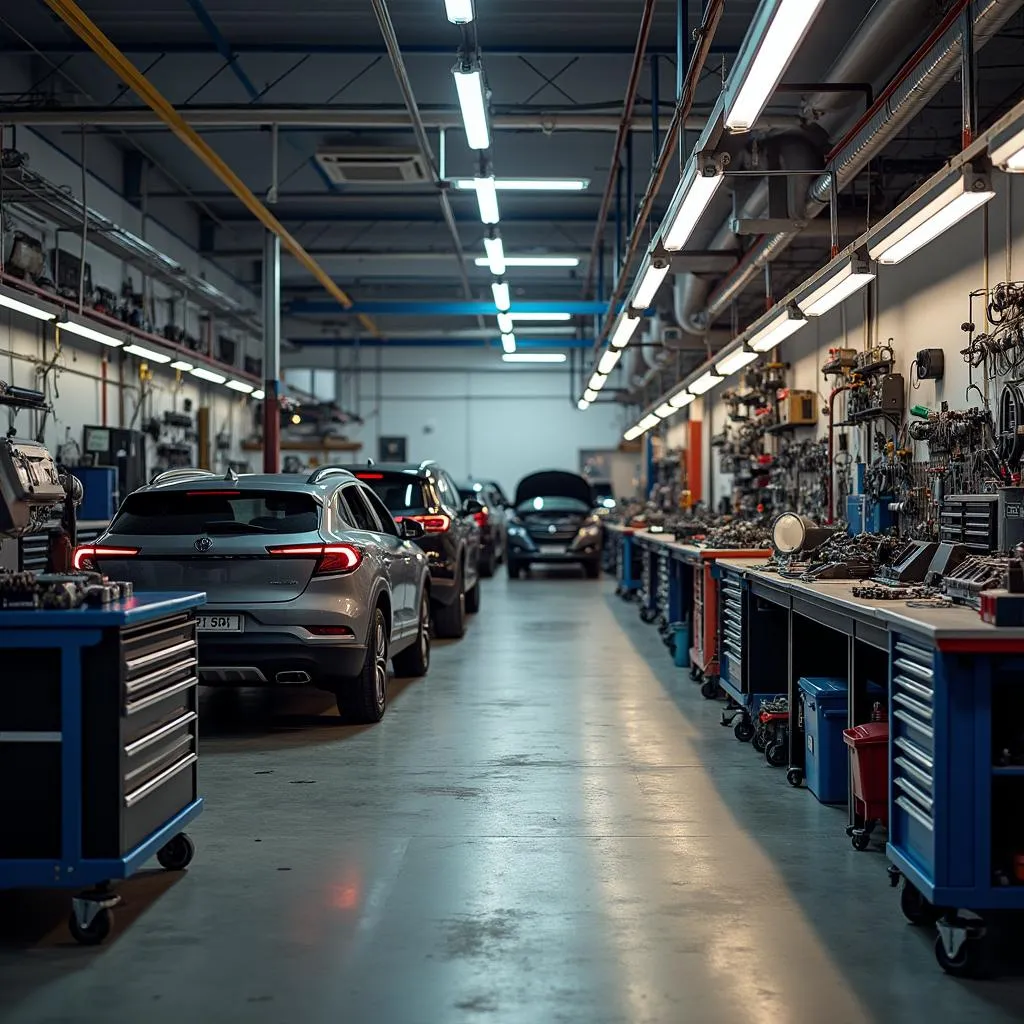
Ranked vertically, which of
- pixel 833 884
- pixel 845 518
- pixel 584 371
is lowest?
pixel 833 884

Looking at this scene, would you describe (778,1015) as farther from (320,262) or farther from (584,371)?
(584,371)

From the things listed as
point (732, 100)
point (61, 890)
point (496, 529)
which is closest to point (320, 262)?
point (496, 529)

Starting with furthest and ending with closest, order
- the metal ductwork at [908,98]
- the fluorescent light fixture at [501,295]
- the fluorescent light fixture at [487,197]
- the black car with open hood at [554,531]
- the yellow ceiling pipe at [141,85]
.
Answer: the black car with open hood at [554,531] < the fluorescent light fixture at [501,295] < the fluorescent light fixture at [487,197] < the yellow ceiling pipe at [141,85] < the metal ductwork at [908,98]

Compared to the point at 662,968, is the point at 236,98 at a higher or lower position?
higher

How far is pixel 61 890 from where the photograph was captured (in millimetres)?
3611

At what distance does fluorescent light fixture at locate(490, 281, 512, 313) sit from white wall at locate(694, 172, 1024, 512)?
4656 mm

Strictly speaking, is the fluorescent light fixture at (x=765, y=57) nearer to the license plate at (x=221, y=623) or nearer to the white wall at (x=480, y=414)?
the license plate at (x=221, y=623)

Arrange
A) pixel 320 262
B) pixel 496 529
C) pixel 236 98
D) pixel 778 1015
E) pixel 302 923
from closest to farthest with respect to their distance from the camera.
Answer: pixel 778 1015
pixel 302 923
pixel 236 98
pixel 320 262
pixel 496 529

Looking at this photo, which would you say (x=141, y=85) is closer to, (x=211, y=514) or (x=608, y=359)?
(x=211, y=514)

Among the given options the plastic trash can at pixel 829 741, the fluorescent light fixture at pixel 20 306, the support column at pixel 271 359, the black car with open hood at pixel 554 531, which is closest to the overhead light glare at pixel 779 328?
the plastic trash can at pixel 829 741

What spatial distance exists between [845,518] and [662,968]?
749cm

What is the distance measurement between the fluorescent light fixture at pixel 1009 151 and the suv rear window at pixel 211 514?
141 inches

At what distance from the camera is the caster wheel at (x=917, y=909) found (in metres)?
3.29

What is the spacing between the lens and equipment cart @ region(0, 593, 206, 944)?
317 centimetres
